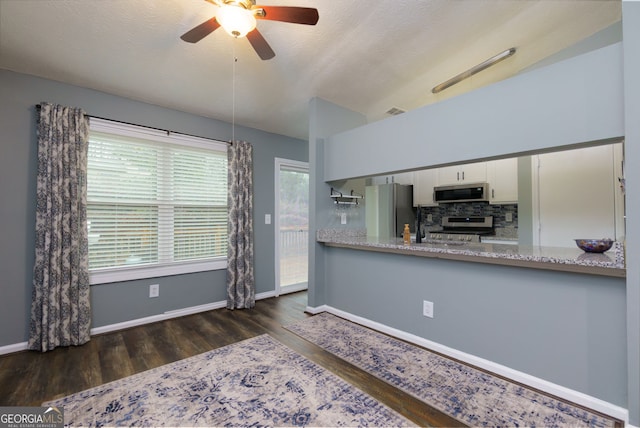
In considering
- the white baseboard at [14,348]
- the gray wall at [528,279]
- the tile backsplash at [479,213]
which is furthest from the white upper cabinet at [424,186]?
the white baseboard at [14,348]

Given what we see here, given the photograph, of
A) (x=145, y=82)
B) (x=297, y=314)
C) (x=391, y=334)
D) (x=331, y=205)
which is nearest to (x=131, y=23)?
(x=145, y=82)

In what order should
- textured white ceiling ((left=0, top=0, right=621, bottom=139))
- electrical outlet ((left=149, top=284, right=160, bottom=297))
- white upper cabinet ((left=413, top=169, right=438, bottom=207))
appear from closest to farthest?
textured white ceiling ((left=0, top=0, right=621, bottom=139))
electrical outlet ((left=149, top=284, right=160, bottom=297))
white upper cabinet ((left=413, top=169, right=438, bottom=207))

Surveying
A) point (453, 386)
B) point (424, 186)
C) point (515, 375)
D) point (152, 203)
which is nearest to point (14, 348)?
point (152, 203)

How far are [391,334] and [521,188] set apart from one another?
8.00 feet

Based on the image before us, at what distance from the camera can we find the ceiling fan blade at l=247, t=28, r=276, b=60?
1729mm

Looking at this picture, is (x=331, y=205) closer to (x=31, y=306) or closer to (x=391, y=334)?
(x=391, y=334)

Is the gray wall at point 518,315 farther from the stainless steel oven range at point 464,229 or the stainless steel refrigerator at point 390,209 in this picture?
the stainless steel refrigerator at point 390,209

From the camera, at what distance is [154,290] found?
321 cm

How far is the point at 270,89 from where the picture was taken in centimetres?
303

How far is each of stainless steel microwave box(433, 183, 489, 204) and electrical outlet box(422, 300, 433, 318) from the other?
86.5 inches

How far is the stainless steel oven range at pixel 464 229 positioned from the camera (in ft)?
13.1

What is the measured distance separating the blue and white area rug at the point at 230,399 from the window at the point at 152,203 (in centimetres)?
147

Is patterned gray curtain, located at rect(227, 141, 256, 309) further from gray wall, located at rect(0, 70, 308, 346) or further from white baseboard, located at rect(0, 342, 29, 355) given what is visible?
white baseboard, located at rect(0, 342, 29, 355)

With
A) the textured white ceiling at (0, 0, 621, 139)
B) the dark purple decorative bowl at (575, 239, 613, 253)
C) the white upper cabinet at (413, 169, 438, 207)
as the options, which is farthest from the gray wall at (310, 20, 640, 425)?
the white upper cabinet at (413, 169, 438, 207)
